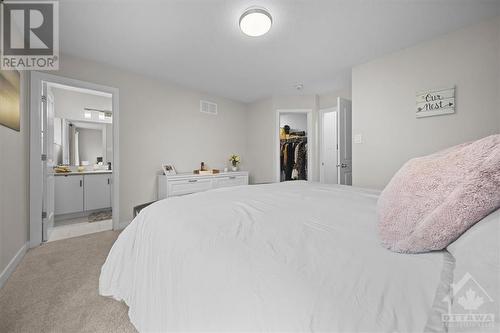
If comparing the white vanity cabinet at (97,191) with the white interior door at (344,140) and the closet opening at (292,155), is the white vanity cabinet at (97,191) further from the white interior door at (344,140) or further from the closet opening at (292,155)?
the white interior door at (344,140)

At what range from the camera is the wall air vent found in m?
3.94

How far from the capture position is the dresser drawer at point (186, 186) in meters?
3.18

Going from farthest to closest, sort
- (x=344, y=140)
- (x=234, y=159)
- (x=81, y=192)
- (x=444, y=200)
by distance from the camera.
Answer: (x=234, y=159) → (x=81, y=192) → (x=344, y=140) → (x=444, y=200)

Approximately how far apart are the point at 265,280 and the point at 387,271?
1.02 feet

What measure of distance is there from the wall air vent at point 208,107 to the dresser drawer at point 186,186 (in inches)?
56.7

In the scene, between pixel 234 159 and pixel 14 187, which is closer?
pixel 14 187

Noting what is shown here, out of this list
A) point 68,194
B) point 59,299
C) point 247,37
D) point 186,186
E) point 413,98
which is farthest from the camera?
point 68,194

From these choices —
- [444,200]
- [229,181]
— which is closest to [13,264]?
[229,181]

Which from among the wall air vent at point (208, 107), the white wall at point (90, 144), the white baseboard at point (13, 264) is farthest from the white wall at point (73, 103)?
the white baseboard at point (13, 264)

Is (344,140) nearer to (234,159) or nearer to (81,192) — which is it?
(234,159)

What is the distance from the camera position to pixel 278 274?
1.78ft

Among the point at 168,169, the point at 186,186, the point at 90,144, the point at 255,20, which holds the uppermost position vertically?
the point at 255,20

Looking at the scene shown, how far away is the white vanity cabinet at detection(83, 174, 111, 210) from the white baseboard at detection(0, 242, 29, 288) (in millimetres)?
1745

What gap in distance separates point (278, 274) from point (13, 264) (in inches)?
105
